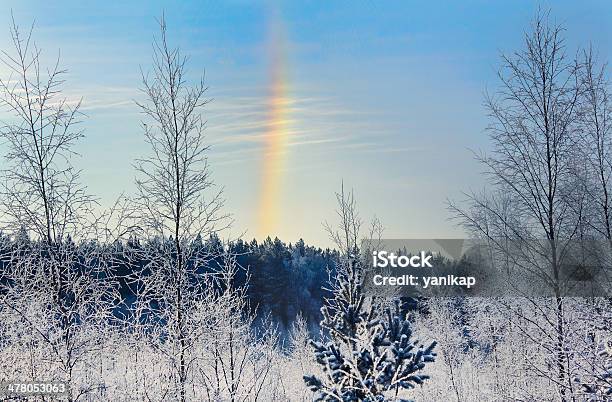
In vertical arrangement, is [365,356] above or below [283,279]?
below

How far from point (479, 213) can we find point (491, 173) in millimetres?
1115

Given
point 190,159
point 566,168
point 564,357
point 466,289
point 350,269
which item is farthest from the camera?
point 466,289

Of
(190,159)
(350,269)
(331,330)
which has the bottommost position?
(331,330)

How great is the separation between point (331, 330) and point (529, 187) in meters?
5.29

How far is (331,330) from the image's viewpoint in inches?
328

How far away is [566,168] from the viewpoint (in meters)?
11.2

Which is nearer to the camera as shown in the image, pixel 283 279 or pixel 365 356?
pixel 365 356

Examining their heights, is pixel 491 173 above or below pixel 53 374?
above

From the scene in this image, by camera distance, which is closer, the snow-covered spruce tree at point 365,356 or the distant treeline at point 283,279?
the snow-covered spruce tree at point 365,356

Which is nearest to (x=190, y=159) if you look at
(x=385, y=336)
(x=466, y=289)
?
(x=385, y=336)

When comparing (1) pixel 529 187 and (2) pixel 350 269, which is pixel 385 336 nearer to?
(2) pixel 350 269

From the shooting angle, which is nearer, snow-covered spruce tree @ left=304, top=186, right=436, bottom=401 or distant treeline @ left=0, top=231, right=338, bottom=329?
snow-covered spruce tree @ left=304, top=186, right=436, bottom=401

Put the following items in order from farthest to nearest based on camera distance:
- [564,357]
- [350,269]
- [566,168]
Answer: [566,168], [564,357], [350,269]

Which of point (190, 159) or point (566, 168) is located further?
point (190, 159)
